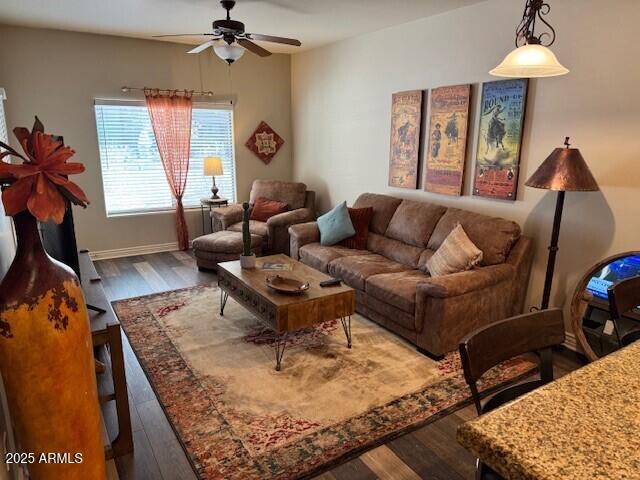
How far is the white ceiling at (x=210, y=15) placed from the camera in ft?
11.9

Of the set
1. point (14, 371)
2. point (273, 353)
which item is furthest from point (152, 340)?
point (14, 371)

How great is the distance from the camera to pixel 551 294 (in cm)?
329

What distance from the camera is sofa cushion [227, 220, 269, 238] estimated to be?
5.04 m

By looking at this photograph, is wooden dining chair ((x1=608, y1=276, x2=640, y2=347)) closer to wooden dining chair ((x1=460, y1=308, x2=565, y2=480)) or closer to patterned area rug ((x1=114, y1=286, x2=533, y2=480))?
wooden dining chair ((x1=460, y1=308, x2=565, y2=480))

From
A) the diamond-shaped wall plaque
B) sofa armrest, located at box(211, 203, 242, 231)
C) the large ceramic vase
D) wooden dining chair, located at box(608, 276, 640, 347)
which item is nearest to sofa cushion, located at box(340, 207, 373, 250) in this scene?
sofa armrest, located at box(211, 203, 242, 231)

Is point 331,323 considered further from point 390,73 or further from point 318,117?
point 318,117

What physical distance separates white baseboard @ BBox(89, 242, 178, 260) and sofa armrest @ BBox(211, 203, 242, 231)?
75 cm

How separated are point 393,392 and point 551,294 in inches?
61.0

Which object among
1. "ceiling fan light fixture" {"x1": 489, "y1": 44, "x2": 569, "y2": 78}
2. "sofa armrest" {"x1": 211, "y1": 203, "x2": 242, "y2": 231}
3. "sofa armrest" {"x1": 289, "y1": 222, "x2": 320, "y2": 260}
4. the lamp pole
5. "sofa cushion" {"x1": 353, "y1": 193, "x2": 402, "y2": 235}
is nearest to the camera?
"ceiling fan light fixture" {"x1": 489, "y1": 44, "x2": 569, "y2": 78}

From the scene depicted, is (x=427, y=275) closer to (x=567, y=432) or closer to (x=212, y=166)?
(x=567, y=432)

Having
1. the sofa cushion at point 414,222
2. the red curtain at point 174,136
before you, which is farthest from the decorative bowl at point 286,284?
the red curtain at point 174,136

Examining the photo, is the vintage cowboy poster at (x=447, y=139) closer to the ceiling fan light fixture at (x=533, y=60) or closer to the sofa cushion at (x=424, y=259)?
the sofa cushion at (x=424, y=259)

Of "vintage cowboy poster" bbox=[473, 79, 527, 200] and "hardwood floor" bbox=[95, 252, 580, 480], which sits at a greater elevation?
"vintage cowboy poster" bbox=[473, 79, 527, 200]

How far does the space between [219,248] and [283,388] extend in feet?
7.64
